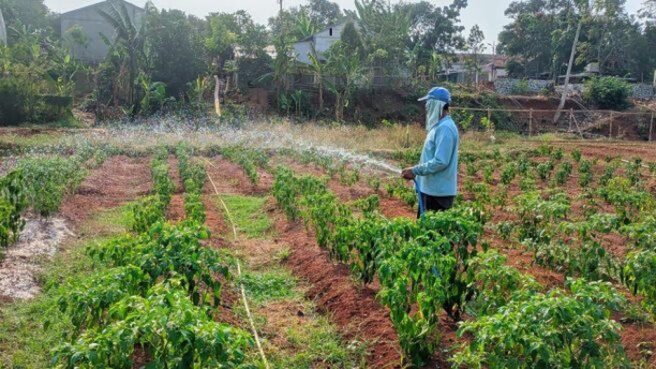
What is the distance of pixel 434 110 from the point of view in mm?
6312

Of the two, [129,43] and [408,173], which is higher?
[129,43]

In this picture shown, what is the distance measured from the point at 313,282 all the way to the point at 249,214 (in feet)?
15.3

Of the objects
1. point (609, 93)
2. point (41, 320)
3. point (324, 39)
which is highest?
point (324, 39)

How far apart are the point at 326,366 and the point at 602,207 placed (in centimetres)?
838

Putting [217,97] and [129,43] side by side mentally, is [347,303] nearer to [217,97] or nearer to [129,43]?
[129,43]

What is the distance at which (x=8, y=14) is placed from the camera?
4834cm

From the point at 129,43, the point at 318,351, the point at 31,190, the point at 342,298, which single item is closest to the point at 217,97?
the point at 129,43

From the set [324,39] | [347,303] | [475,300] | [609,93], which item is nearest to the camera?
[475,300]

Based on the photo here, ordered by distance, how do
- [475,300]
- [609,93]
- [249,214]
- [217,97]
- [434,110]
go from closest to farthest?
[475,300]
[434,110]
[249,214]
[217,97]
[609,93]

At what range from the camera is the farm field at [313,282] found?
358cm

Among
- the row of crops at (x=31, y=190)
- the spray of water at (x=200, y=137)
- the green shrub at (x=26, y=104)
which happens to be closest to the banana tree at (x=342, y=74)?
the spray of water at (x=200, y=137)

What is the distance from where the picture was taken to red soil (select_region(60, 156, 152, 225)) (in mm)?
11224

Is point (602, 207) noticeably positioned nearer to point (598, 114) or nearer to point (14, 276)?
point (14, 276)

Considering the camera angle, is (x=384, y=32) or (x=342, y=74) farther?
(x=384, y=32)
